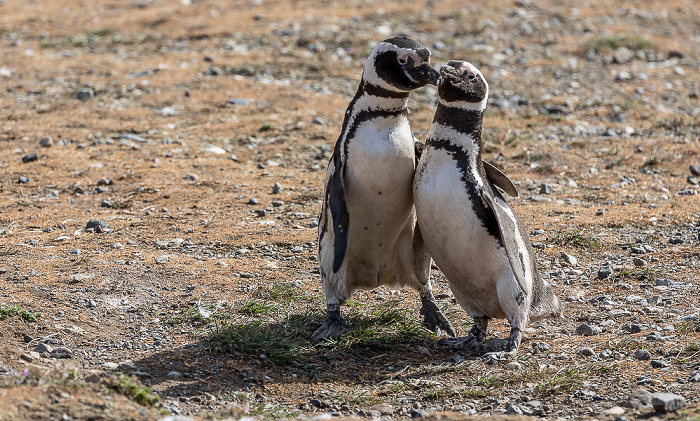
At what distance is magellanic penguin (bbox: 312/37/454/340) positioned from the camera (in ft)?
17.3

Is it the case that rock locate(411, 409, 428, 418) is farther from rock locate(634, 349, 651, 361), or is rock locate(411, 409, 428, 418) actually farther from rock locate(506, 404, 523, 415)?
rock locate(634, 349, 651, 361)

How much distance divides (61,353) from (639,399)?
2.89m

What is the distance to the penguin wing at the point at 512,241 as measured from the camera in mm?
5164

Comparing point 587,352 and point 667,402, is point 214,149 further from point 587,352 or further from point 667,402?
point 667,402

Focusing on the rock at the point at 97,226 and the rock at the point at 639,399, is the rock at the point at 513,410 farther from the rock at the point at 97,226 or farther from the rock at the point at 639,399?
the rock at the point at 97,226

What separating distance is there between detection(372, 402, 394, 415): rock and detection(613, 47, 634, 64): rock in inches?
385

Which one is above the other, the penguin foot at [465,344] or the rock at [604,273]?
the penguin foot at [465,344]

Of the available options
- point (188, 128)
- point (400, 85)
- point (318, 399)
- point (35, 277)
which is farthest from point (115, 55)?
point (318, 399)

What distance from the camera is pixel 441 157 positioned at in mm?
A: 5277

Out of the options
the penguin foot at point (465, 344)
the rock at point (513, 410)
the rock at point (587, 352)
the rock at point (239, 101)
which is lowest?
the rock at point (239, 101)

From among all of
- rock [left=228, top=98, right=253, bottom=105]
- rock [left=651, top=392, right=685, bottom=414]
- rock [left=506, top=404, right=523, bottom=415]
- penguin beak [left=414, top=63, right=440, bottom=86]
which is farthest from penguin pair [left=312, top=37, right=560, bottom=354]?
rock [left=228, top=98, right=253, bottom=105]

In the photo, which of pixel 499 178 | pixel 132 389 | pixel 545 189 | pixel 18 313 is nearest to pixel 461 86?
pixel 499 178

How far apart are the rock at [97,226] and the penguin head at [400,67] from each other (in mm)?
2830

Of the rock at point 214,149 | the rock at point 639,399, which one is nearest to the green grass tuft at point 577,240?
the rock at point 639,399
